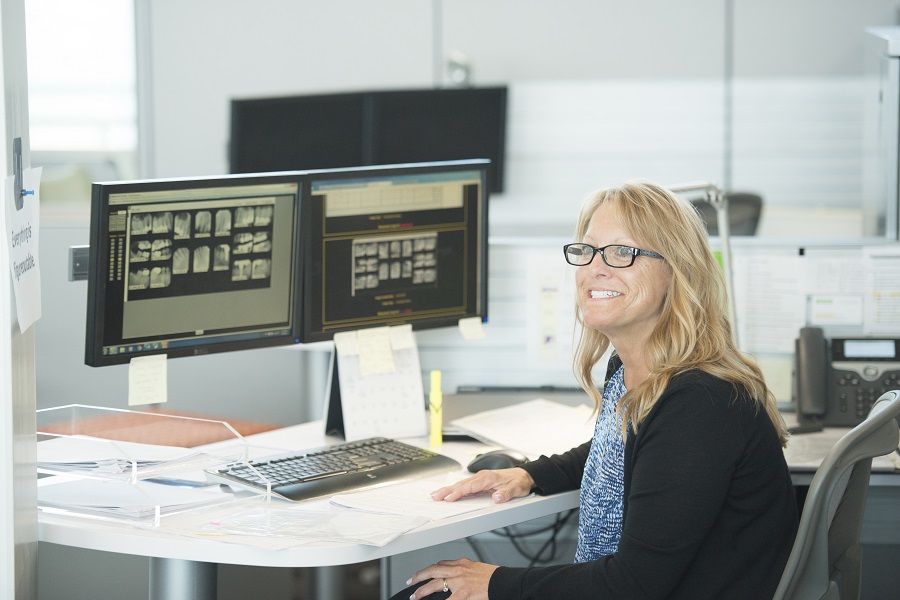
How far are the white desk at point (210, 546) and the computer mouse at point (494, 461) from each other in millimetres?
94

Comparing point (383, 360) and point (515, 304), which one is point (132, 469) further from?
point (515, 304)

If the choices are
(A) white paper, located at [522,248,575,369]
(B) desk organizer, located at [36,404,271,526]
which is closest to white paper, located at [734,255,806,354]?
(A) white paper, located at [522,248,575,369]

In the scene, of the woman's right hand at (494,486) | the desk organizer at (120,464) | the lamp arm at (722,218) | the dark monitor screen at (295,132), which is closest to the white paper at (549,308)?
the lamp arm at (722,218)

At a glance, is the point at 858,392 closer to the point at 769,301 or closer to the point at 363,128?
the point at 769,301

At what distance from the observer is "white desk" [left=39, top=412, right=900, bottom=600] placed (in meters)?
1.40

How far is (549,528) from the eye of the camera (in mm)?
2510

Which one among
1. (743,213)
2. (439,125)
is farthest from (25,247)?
(439,125)

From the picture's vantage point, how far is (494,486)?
1.68m

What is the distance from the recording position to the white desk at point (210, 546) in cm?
140

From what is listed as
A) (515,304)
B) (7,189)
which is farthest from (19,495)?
(515,304)

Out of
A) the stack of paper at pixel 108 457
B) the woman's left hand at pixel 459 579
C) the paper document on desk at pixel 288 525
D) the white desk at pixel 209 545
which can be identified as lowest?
the woman's left hand at pixel 459 579

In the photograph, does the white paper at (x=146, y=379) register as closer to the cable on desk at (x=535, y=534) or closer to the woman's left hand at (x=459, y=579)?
the woman's left hand at (x=459, y=579)

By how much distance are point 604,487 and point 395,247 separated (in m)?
0.69

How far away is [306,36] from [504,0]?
925mm
